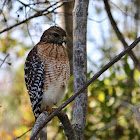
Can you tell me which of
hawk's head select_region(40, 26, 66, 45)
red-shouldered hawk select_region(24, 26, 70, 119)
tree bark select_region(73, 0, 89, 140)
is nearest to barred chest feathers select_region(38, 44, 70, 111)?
red-shouldered hawk select_region(24, 26, 70, 119)

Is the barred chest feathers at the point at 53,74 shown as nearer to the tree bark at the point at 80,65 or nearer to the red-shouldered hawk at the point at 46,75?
the red-shouldered hawk at the point at 46,75

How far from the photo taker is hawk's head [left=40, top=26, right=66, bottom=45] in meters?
3.46

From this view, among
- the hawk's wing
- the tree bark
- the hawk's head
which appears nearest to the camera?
the tree bark

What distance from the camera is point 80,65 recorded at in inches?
114

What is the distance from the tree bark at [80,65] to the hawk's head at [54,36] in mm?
481

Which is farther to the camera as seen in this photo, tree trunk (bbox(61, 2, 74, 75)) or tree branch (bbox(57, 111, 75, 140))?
tree trunk (bbox(61, 2, 74, 75))

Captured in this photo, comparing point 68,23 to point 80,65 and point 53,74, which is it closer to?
point 53,74

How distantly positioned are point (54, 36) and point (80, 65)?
2.84 ft

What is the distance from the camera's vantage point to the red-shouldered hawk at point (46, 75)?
10.5 ft

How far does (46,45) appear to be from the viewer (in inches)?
137

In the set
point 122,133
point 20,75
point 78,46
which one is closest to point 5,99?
point 20,75

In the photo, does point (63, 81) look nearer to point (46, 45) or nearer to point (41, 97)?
point (41, 97)

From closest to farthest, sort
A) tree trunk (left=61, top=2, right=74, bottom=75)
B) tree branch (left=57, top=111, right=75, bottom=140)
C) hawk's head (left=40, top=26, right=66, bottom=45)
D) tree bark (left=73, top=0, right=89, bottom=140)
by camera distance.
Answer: tree branch (left=57, top=111, right=75, bottom=140) < tree bark (left=73, top=0, right=89, bottom=140) < hawk's head (left=40, top=26, right=66, bottom=45) < tree trunk (left=61, top=2, right=74, bottom=75)

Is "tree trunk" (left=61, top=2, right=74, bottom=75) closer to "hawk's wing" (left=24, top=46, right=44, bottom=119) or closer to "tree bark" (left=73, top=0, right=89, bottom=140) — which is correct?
"hawk's wing" (left=24, top=46, right=44, bottom=119)
